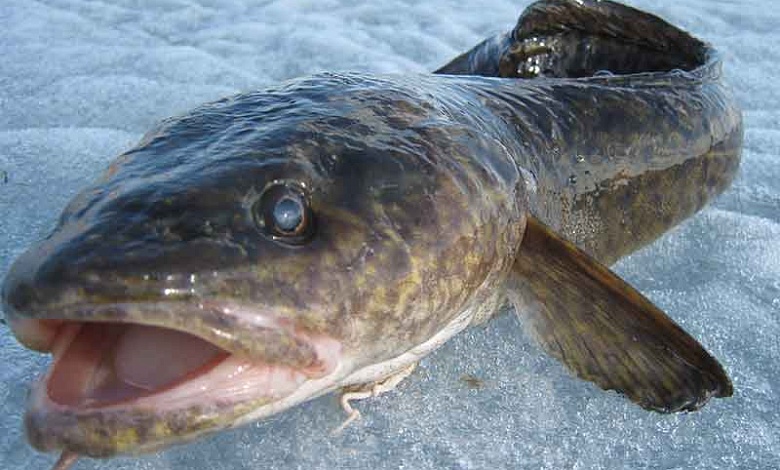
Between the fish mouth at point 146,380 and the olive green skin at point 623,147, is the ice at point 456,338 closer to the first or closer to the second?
the olive green skin at point 623,147

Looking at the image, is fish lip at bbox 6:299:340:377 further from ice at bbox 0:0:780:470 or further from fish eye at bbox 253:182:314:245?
ice at bbox 0:0:780:470

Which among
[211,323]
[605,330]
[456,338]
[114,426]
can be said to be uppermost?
[211,323]

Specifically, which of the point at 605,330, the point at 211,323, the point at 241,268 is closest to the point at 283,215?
the point at 241,268

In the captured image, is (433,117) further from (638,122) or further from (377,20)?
(377,20)

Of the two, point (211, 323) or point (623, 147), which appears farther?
point (623, 147)

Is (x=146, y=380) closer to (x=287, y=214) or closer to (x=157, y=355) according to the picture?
(x=157, y=355)

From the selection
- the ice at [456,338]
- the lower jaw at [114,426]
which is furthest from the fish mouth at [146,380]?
the ice at [456,338]
